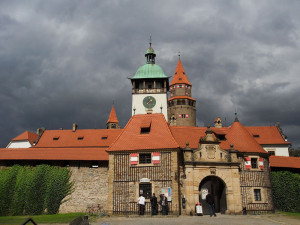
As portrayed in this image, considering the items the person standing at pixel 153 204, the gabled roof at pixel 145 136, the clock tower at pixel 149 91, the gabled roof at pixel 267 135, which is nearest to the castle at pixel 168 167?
the gabled roof at pixel 145 136

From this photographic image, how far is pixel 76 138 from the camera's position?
147 ft

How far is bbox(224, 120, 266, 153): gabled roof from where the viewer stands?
84.7ft

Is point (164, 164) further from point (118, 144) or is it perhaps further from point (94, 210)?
point (94, 210)

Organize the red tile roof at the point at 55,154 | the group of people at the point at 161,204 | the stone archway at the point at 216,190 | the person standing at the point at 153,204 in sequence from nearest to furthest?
the group of people at the point at 161,204 → the person standing at the point at 153,204 → the stone archway at the point at 216,190 → the red tile roof at the point at 55,154

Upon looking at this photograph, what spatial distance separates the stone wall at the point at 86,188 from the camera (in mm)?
26938

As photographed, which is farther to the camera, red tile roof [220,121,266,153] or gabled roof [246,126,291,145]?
gabled roof [246,126,291,145]

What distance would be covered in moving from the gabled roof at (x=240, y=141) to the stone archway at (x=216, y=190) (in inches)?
128

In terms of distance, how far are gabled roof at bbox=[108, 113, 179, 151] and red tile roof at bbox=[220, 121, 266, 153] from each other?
5.40m

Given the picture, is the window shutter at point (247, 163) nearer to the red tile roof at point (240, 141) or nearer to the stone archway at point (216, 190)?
the red tile roof at point (240, 141)

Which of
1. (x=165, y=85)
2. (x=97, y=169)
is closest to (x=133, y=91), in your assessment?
(x=165, y=85)

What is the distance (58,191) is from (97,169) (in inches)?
162

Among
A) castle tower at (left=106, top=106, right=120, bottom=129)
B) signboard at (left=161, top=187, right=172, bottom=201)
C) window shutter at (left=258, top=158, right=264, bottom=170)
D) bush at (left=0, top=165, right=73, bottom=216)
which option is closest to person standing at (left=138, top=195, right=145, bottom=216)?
signboard at (left=161, top=187, right=172, bottom=201)

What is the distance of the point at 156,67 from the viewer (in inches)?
2020

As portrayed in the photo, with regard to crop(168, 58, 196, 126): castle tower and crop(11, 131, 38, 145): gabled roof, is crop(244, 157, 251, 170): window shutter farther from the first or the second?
crop(11, 131, 38, 145): gabled roof
